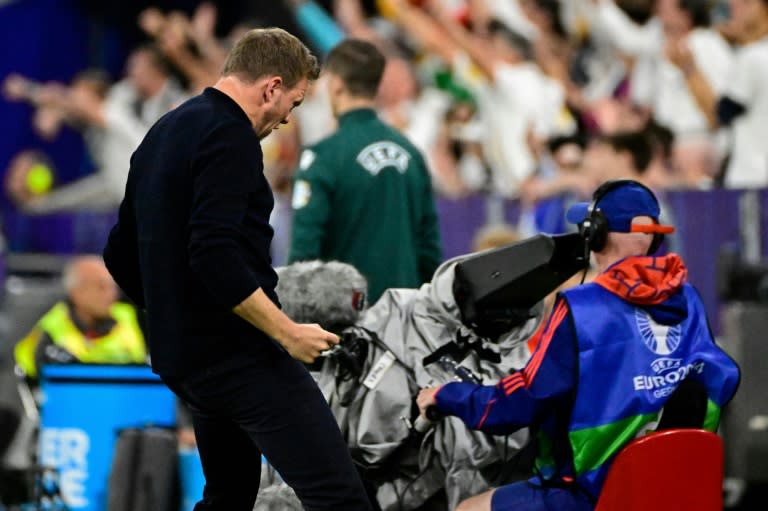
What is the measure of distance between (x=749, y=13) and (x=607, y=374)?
579 cm

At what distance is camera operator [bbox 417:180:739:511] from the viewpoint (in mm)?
4340

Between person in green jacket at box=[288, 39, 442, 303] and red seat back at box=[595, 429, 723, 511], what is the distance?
2164 mm

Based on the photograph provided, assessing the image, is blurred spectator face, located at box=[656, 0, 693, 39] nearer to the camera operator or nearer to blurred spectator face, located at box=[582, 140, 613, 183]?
blurred spectator face, located at box=[582, 140, 613, 183]

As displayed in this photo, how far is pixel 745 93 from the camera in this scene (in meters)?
9.45

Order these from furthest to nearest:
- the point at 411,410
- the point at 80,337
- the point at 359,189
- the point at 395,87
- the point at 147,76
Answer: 1. the point at 147,76
2. the point at 395,87
3. the point at 80,337
4. the point at 359,189
5. the point at 411,410

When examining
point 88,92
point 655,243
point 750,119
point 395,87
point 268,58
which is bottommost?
point 655,243

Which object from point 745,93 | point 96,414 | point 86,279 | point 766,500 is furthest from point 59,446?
point 745,93

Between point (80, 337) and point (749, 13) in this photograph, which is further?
point (749, 13)

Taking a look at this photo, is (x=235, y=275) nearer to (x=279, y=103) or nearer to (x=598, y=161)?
(x=279, y=103)

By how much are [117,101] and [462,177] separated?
4.20m

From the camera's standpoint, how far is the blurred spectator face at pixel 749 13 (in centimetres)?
946

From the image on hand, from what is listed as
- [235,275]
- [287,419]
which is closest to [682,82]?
[287,419]

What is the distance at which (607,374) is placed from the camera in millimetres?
4344

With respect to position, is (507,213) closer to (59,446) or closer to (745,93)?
(745,93)
